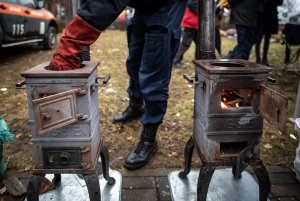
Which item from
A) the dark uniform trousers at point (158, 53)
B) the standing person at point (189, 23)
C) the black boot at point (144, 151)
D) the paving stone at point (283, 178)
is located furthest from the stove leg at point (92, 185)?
the standing person at point (189, 23)

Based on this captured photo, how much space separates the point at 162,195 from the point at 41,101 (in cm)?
131

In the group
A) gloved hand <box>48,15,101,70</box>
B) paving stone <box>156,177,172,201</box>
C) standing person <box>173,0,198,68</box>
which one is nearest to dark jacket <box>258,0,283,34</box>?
standing person <box>173,0,198,68</box>

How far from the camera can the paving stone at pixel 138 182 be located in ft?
8.14

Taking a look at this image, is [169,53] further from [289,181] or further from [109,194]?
[289,181]

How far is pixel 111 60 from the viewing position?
22.5ft

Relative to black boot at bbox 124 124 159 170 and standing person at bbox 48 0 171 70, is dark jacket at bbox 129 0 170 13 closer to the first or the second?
standing person at bbox 48 0 171 70

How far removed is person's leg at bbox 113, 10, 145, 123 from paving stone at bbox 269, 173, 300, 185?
1.69m

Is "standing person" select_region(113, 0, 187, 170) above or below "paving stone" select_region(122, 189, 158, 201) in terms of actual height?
above

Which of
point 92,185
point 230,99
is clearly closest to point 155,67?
point 230,99

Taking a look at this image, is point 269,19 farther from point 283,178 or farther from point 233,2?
point 283,178

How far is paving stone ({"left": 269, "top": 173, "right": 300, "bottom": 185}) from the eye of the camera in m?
2.56

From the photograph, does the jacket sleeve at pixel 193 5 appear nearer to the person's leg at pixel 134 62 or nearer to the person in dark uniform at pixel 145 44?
the person's leg at pixel 134 62

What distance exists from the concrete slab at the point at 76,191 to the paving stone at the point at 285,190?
1296 millimetres

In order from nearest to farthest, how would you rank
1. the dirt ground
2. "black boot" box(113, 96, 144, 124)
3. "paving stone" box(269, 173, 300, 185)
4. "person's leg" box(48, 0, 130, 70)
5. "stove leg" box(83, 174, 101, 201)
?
1. "person's leg" box(48, 0, 130, 70)
2. "stove leg" box(83, 174, 101, 201)
3. "paving stone" box(269, 173, 300, 185)
4. the dirt ground
5. "black boot" box(113, 96, 144, 124)
